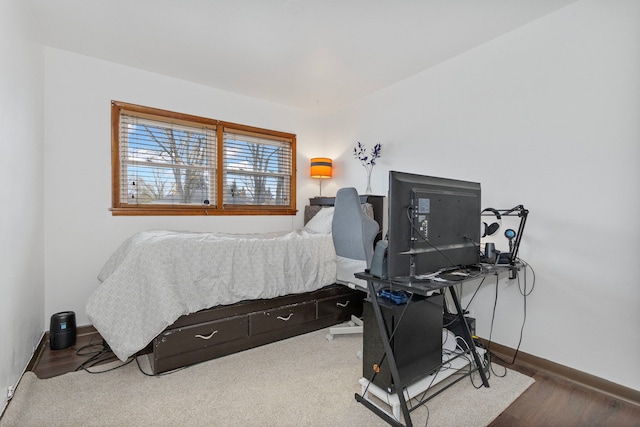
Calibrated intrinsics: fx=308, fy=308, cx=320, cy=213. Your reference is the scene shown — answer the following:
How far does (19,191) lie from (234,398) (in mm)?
1835

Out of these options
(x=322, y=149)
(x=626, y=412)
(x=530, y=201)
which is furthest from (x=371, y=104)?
(x=626, y=412)

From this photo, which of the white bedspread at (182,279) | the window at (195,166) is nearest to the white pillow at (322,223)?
the white bedspread at (182,279)

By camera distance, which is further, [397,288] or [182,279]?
[182,279]

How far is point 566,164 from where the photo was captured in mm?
2129

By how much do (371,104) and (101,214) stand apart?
3.13 m

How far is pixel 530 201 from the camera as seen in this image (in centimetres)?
230

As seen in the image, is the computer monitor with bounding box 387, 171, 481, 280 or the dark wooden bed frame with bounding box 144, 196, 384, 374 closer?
the computer monitor with bounding box 387, 171, 481, 280

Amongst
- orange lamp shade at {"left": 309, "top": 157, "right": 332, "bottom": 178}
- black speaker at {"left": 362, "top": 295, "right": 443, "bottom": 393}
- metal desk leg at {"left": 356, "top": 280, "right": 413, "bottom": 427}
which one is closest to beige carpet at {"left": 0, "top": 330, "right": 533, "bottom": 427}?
metal desk leg at {"left": 356, "top": 280, "right": 413, "bottom": 427}

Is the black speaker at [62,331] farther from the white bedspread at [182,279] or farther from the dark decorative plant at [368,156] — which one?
the dark decorative plant at [368,156]

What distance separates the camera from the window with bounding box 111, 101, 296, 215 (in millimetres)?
3113

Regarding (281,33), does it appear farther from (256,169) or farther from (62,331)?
(62,331)

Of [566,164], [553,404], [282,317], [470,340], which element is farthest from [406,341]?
[566,164]

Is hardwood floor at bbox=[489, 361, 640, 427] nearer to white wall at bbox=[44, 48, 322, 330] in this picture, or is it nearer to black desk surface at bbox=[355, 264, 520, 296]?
black desk surface at bbox=[355, 264, 520, 296]

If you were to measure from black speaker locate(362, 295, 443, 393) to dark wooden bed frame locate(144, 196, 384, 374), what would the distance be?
982mm
